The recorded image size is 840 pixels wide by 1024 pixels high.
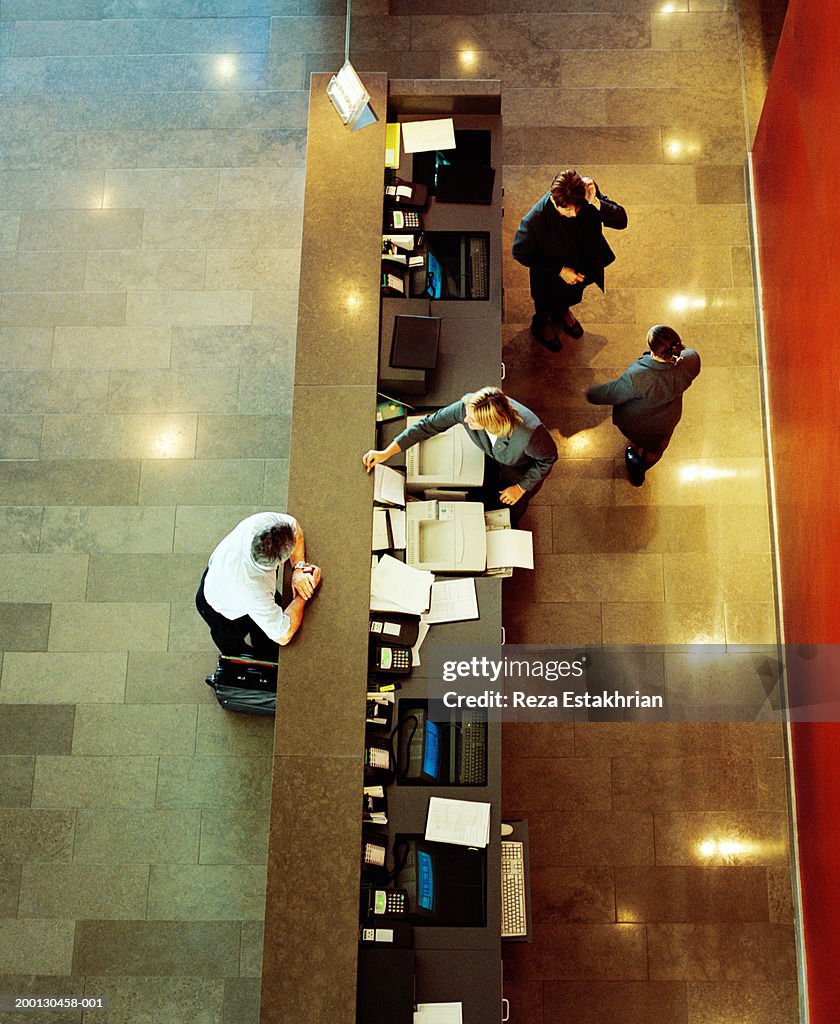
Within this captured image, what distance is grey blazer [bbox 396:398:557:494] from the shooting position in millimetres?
4047

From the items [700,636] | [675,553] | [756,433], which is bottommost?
[700,636]

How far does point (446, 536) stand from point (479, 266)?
5.41 feet

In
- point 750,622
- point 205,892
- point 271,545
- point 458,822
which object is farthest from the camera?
point 750,622

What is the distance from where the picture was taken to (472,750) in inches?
161

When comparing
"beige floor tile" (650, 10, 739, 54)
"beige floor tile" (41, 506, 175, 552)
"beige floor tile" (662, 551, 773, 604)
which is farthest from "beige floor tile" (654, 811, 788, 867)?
"beige floor tile" (650, 10, 739, 54)

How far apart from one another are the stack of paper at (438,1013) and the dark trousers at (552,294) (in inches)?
151

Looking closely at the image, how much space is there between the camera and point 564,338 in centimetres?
549

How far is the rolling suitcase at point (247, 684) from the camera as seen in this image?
461 cm

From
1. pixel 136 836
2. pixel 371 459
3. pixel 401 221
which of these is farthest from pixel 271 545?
pixel 401 221

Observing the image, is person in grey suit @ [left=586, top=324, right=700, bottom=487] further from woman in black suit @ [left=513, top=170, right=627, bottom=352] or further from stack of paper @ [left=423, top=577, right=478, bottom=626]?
stack of paper @ [left=423, top=577, right=478, bottom=626]

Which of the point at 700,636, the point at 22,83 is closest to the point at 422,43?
the point at 22,83

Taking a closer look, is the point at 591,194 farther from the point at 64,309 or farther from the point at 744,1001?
the point at 744,1001

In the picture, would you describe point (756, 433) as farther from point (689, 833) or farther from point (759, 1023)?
point (759, 1023)

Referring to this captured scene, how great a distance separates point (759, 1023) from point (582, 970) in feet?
3.09
